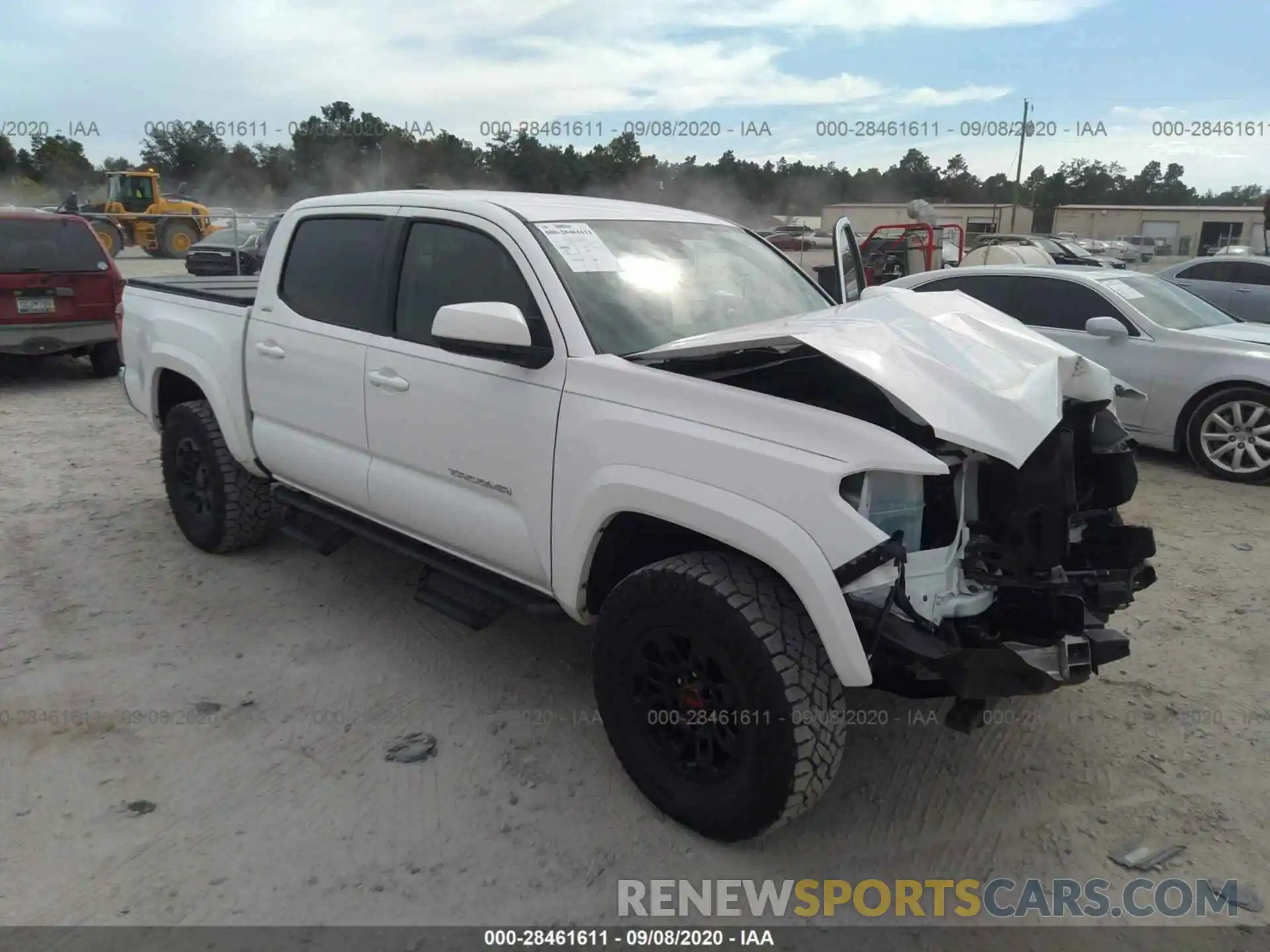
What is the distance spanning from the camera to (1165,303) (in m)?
7.84

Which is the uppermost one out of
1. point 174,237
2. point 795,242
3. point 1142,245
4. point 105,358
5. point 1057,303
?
point 1142,245

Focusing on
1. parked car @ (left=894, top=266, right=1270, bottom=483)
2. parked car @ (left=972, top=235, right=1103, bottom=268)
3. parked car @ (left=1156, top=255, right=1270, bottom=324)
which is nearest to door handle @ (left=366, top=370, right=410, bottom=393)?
parked car @ (left=894, top=266, right=1270, bottom=483)

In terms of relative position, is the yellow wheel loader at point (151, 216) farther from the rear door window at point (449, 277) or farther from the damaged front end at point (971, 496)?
the damaged front end at point (971, 496)

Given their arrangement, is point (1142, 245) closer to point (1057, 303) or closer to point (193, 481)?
point (1057, 303)

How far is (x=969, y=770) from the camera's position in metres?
3.36

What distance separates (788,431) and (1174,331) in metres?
5.99

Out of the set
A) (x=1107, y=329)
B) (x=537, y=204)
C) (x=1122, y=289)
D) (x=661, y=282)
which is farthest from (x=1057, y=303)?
(x=537, y=204)

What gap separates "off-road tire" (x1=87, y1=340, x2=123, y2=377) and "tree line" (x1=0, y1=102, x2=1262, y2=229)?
2320 cm

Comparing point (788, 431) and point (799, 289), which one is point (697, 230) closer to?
point (799, 289)

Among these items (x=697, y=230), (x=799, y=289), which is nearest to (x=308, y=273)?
(x=697, y=230)

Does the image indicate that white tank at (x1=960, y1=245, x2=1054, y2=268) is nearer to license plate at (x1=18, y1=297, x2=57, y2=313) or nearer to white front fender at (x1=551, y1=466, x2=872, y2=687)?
license plate at (x1=18, y1=297, x2=57, y2=313)

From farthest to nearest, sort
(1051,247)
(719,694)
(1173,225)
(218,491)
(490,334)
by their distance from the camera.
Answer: (1173,225), (1051,247), (218,491), (490,334), (719,694)

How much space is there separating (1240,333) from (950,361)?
604 centimetres

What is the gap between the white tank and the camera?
56.3 feet
